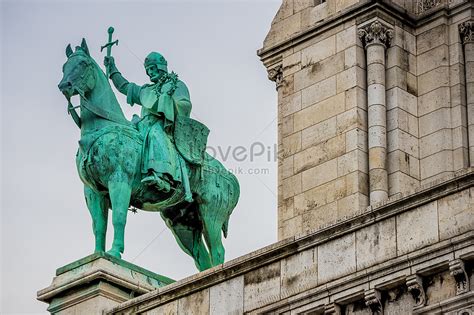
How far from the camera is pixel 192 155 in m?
32.1

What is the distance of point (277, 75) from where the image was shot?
36.3m

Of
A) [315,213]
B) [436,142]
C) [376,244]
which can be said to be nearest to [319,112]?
[315,213]

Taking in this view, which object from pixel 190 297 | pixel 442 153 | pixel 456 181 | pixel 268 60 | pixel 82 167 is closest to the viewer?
pixel 456 181

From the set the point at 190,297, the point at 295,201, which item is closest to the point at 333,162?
the point at 295,201

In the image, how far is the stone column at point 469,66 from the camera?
33656 millimetres

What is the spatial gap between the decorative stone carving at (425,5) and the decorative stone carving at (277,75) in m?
2.93

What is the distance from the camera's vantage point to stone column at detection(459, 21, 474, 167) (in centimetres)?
3366

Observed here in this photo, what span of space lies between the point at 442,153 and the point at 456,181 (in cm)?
1014

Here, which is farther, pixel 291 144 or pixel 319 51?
pixel 319 51

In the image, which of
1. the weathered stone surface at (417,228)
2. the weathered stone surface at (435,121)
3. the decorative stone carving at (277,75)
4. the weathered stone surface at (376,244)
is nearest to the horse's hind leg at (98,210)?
the decorative stone carving at (277,75)

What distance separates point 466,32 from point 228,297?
34.2 ft

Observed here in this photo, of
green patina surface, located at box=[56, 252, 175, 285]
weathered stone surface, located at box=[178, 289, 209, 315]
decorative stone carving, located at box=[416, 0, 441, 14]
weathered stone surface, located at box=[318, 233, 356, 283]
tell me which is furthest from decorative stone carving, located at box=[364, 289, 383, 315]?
decorative stone carving, located at box=[416, 0, 441, 14]

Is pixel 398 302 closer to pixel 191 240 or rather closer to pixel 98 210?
pixel 98 210

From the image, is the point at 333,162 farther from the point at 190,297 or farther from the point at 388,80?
the point at 190,297
